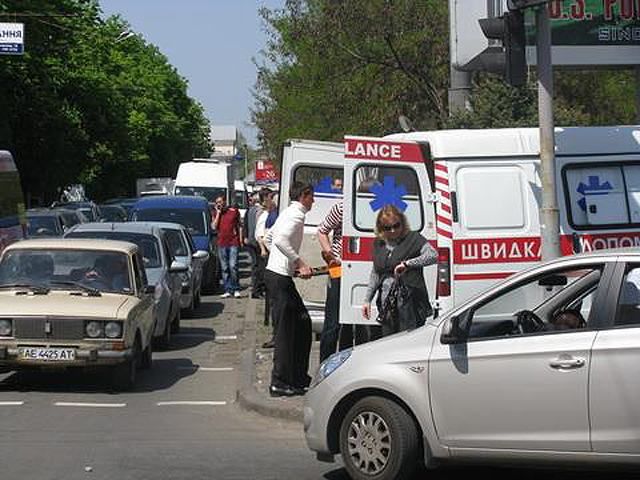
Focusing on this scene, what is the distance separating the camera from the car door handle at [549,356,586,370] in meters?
7.39

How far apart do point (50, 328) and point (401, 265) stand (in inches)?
147

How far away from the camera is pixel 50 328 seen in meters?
12.2

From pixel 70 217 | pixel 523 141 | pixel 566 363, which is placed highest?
pixel 523 141

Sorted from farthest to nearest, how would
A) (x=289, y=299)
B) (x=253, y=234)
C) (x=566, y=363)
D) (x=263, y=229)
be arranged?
(x=253, y=234) → (x=263, y=229) → (x=289, y=299) → (x=566, y=363)

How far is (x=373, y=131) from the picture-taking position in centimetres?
2823

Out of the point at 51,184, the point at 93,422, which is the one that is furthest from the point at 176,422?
the point at 51,184

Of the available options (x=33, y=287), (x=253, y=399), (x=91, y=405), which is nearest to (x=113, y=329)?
(x=91, y=405)

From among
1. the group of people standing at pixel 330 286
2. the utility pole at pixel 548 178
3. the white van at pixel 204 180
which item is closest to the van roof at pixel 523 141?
the group of people standing at pixel 330 286

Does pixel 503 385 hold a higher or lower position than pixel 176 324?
higher

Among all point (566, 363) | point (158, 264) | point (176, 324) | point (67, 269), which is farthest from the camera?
point (176, 324)

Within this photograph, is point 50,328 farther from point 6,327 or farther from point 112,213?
point 112,213

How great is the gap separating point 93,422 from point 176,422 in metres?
0.73

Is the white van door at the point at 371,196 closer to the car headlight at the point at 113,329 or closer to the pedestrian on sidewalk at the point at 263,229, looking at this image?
the car headlight at the point at 113,329

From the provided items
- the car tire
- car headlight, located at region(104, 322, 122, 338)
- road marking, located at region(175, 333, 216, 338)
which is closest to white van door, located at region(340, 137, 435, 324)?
car headlight, located at region(104, 322, 122, 338)
